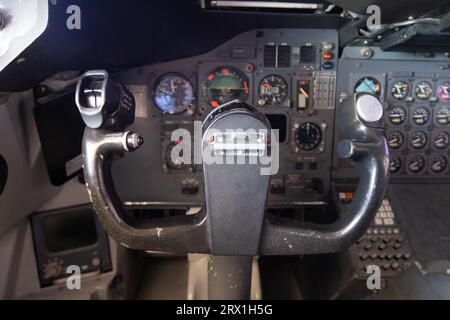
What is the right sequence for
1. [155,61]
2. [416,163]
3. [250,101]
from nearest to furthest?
[155,61] < [250,101] < [416,163]

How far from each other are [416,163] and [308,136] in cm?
75

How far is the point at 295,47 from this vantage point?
196 cm

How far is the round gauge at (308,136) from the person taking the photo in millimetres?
2035

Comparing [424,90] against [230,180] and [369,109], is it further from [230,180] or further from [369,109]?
[230,180]

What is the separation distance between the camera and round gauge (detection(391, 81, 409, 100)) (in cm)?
204

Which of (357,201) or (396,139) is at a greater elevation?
(357,201)

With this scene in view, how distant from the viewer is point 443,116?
2.08 meters

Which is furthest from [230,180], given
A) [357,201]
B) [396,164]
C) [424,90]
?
[424,90]

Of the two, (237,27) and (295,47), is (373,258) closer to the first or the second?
(295,47)

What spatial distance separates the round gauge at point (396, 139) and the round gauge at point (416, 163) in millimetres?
124

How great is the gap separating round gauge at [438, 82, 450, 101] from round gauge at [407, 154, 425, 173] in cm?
39

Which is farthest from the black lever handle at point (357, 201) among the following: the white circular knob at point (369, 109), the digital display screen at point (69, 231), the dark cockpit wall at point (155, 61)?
the digital display screen at point (69, 231)

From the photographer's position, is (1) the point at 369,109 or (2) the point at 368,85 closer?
(1) the point at 369,109

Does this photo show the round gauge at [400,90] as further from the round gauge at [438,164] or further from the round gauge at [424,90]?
the round gauge at [438,164]
